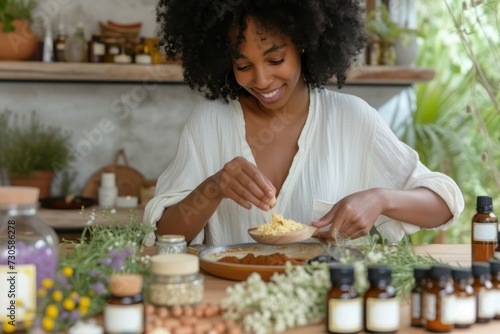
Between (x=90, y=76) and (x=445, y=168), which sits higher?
(x=90, y=76)

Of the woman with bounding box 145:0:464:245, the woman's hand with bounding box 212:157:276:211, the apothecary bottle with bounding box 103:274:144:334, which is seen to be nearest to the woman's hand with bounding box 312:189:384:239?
the woman with bounding box 145:0:464:245

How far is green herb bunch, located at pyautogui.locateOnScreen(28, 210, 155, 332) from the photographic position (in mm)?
1372

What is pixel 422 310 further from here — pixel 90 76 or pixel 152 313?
pixel 90 76

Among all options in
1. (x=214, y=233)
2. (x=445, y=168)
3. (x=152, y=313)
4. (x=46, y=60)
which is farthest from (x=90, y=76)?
(x=152, y=313)

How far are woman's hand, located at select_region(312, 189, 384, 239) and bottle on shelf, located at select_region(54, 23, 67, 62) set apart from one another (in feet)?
7.57

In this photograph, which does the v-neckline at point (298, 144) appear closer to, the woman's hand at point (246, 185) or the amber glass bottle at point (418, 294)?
the woman's hand at point (246, 185)

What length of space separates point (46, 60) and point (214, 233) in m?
1.82

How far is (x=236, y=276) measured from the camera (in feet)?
5.95

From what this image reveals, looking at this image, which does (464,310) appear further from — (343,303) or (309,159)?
(309,159)

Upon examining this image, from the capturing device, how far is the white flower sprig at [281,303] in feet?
4.63

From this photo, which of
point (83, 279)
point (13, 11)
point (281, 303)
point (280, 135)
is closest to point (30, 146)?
point (13, 11)

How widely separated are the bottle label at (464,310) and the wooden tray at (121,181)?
2856mm

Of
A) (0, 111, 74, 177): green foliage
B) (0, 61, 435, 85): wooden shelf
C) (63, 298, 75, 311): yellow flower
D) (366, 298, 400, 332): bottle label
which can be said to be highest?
(0, 61, 435, 85): wooden shelf

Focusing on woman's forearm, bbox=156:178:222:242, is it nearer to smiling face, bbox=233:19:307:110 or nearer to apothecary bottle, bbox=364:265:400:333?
smiling face, bbox=233:19:307:110
